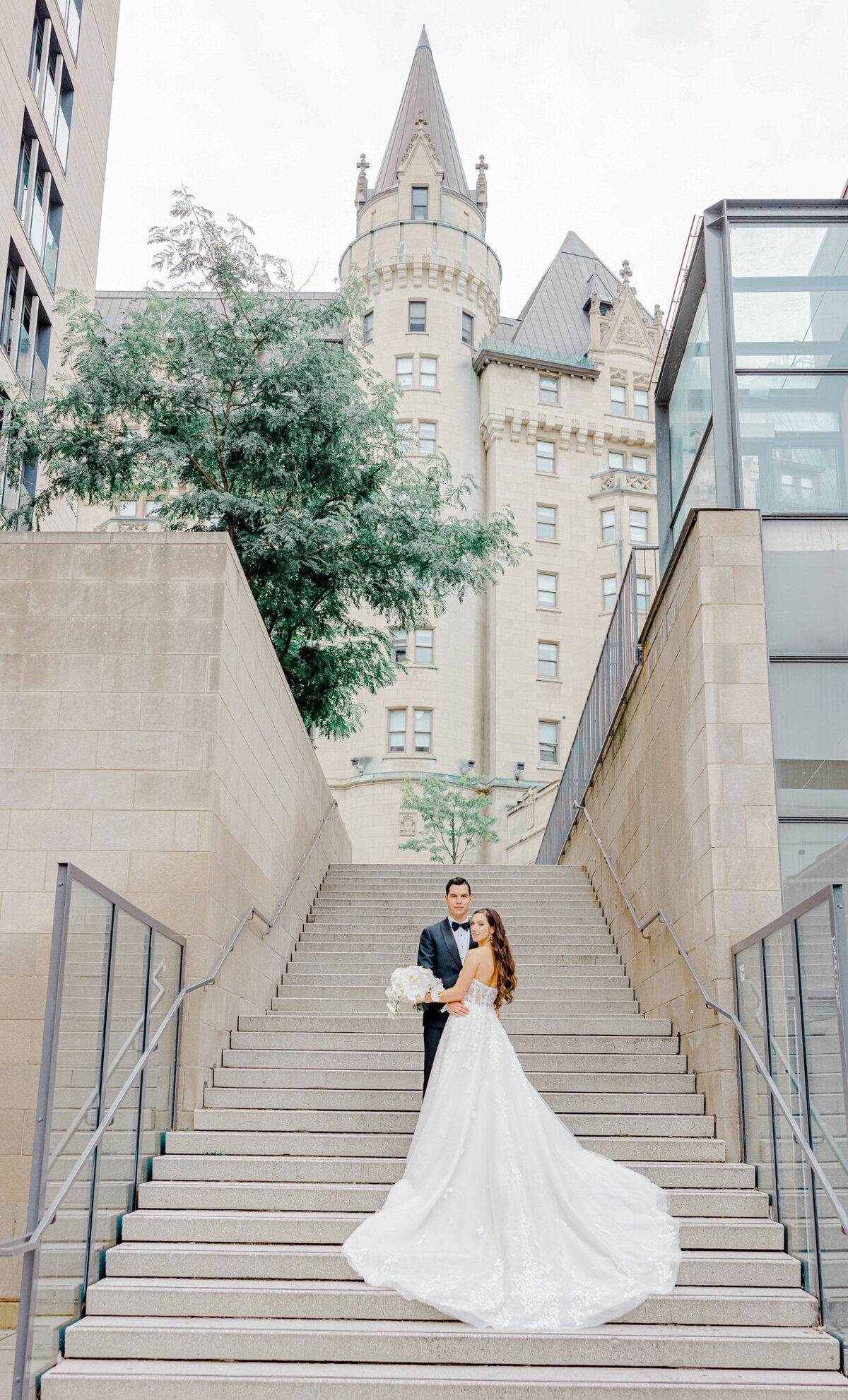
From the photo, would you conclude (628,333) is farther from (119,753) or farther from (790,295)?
(119,753)

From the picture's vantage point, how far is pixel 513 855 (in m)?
32.4

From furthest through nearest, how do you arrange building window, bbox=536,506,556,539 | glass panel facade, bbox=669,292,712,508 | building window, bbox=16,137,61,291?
1. building window, bbox=536,506,556,539
2. building window, bbox=16,137,61,291
3. glass panel facade, bbox=669,292,712,508

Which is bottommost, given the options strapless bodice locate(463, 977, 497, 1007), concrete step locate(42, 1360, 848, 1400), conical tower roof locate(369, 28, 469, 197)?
concrete step locate(42, 1360, 848, 1400)

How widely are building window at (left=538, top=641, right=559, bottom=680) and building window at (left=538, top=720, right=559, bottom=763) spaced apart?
4.96 feet

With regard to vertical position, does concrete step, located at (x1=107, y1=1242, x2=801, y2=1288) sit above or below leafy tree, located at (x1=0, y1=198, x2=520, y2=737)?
below

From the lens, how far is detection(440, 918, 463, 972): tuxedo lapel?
7.28 m

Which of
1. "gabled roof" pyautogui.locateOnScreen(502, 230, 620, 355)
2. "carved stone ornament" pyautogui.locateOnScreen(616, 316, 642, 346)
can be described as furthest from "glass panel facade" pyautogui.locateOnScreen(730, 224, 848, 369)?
"carved stone ornament" pyautogui.locateOnScreen(616, 316, 642, 346)

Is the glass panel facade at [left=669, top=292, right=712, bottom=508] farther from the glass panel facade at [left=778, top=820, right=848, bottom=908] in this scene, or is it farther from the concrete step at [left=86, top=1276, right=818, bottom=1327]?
the concrete step at [left=86, top=1276, right=818, bottom=1327]

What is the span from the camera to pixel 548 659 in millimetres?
38906

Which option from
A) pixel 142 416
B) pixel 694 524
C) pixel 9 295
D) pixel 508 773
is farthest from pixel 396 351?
pixel 694 524

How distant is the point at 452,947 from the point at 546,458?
116ft

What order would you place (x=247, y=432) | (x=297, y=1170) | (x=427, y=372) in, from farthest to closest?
(x=427, y=372)
(x=247, y=432)
(x=297, y=1170)

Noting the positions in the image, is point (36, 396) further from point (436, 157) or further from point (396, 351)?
point (436, 157)

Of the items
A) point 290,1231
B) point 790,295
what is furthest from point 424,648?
point 290,1231
